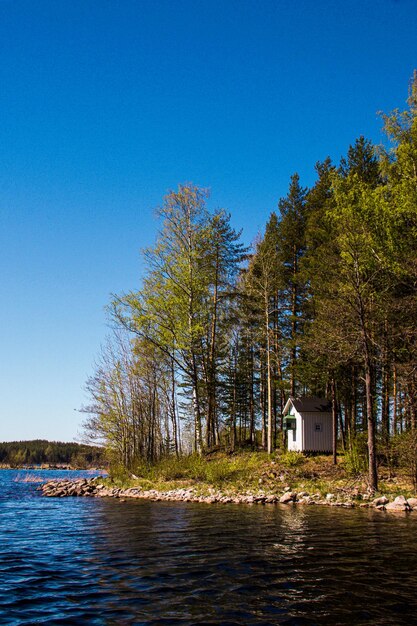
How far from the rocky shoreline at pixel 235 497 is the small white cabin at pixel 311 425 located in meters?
9.24

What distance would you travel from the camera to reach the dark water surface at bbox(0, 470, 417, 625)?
5.87 metres

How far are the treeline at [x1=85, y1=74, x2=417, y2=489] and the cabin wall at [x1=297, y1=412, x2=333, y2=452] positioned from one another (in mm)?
998

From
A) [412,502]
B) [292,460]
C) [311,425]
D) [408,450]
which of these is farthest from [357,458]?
[311,425]

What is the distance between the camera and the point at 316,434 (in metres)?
29.4

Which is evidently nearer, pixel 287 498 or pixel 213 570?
pixel 213 570

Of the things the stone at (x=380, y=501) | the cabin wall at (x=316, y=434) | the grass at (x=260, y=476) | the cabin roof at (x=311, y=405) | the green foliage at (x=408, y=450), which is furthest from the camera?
the cabin roof at (x=311, y=405)

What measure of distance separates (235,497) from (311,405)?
11688 millimetres

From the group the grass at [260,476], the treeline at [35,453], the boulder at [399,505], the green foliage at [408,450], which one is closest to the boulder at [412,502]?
the boulder at [399,505]

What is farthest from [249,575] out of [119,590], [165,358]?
[165,358]

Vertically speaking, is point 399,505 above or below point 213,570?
→ below

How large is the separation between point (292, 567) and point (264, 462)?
1798cm

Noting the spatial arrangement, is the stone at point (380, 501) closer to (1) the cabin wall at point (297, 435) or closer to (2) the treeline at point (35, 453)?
(1) the cabin wall at point (297, 435)

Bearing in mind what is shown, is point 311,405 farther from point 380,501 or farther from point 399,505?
point 399,505

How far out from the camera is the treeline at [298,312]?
2019 centimetres
